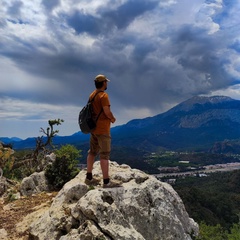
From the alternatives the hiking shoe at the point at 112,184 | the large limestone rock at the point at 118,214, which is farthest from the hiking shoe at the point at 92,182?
the hiking shoe at the point at 112,184

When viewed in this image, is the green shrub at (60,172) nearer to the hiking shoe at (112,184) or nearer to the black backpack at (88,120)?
the hiking shoe at (112,184)

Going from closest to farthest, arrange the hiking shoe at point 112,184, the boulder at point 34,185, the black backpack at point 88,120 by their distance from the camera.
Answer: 1. the hiking shoe at point 112,184
2. the black backpack at point 88,120
3. the boulder at point 34,185

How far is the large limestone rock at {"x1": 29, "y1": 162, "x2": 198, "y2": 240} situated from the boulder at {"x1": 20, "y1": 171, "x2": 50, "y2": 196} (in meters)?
4.16

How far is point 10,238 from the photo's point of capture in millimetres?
8188

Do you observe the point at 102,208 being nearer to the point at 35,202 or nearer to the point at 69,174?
the point at 35,202

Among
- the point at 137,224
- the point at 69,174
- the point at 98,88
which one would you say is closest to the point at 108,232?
the point at 137,224

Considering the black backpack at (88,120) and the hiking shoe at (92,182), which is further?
the hiking shoe at (92,182)

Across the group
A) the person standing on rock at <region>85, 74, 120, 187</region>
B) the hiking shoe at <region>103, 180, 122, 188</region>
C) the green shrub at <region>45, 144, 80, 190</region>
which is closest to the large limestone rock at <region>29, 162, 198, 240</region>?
the hiking shoe at <region>103, 180, 122, 188</region>

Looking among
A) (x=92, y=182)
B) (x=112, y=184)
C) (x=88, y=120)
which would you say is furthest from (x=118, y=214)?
(x=88, y=120)

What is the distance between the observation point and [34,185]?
13828mm

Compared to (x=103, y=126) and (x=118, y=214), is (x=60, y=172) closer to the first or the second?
(x=103, y=126)

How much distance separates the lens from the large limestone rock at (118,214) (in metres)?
6.55

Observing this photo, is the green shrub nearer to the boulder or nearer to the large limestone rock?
the boulder

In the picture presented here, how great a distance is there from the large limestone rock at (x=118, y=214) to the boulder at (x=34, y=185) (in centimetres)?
416
